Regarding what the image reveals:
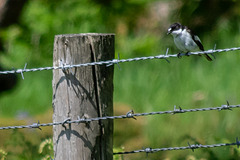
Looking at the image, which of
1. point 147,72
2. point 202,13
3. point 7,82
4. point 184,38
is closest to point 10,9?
point 7,82

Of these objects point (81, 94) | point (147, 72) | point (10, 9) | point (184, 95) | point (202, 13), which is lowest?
point (81, 94)

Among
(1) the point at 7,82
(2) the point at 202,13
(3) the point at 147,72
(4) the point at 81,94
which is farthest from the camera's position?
(1) the point at 7,82

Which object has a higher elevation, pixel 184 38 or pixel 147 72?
pixel 147 72

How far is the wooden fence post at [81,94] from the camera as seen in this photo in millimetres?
2986

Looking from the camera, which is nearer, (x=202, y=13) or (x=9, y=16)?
(x=202, y=13)

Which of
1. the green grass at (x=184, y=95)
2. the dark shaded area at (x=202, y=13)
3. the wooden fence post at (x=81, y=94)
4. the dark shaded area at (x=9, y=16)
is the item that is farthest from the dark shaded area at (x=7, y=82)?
the wooden fence post at (x=81, y=94)

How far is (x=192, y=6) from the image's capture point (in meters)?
6.97

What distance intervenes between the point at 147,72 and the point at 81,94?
200 inches

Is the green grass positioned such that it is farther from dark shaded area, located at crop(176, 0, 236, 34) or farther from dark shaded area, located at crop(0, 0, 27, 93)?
dark shaded area, located at crop(0, 0, 27, 93)

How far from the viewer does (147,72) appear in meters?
8.01

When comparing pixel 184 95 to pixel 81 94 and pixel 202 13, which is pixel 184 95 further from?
pixel 81 94

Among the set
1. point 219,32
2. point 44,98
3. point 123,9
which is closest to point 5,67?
point 44,98

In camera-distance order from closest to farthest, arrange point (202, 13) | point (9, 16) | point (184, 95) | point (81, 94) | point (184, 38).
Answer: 1. point (81, 94)
2. point (184, 38)
3. point (184, 95)
4. point (202, 13)
5. point (9, 16)

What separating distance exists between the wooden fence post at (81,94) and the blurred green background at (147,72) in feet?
4.89
